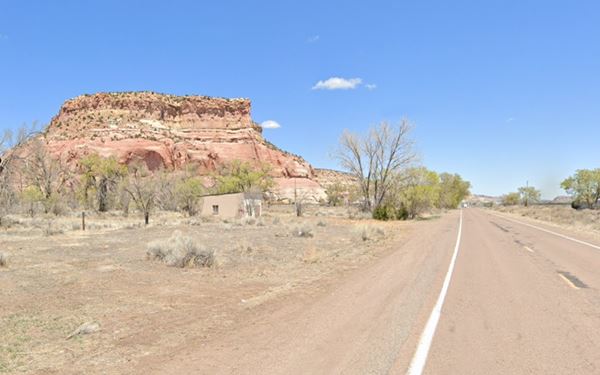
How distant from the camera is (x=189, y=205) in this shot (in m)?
50.7

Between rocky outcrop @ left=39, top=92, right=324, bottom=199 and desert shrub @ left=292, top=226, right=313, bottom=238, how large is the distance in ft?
225

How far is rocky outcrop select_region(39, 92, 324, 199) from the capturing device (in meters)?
94.6

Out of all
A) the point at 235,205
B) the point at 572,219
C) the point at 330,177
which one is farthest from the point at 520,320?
the point at 330,177

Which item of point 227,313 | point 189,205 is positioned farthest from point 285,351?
point 189,205

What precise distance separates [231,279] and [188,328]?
458 cm

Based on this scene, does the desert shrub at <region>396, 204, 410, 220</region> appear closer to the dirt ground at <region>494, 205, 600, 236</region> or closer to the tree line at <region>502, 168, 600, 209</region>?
the dirt ground at <region>494, 205, 600, 236</region>

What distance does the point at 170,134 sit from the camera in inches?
4277

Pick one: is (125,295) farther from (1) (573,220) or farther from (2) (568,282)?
(1) (573,220)

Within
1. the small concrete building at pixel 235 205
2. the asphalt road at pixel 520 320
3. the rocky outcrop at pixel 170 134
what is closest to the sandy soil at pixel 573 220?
the asphalt road at pixel 520 320

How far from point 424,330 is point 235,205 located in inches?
1674

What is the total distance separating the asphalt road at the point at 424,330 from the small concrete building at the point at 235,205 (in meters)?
36.1

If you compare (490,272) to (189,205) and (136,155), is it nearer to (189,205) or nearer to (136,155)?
(189,205)

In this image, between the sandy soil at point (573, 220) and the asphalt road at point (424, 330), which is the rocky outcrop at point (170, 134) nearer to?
the sandy soil at point (573, 220)

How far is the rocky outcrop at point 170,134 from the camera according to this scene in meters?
94.6
